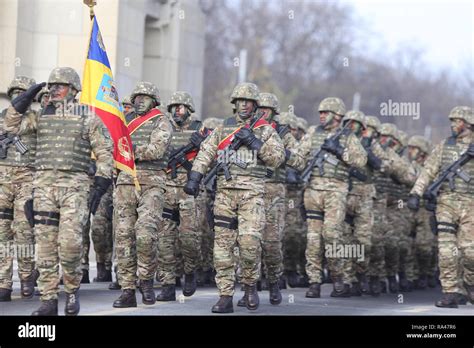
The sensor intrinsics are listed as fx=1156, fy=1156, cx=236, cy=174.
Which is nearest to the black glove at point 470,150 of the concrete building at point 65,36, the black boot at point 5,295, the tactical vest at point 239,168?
the tactical vest at point 239,168

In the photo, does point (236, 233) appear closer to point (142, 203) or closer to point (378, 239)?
point (142, 203)

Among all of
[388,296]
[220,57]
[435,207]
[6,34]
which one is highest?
[220,57]

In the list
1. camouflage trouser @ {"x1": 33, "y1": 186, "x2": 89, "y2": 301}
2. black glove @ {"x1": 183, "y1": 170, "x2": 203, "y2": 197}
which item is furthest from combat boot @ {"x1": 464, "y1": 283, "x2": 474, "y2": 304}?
camouflage trouser @ {"x1": 33, "y1": 186, "x2": 89, "y2": 301}

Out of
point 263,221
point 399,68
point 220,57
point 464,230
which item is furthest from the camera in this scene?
point 399,68

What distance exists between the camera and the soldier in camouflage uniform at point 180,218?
13.5 m

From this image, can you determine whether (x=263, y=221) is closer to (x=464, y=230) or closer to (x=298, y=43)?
(x=464, y=230)

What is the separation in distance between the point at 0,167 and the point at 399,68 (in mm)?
69034

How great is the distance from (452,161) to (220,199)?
3.39 meters

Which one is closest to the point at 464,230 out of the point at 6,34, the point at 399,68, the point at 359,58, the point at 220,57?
the point at 6,34

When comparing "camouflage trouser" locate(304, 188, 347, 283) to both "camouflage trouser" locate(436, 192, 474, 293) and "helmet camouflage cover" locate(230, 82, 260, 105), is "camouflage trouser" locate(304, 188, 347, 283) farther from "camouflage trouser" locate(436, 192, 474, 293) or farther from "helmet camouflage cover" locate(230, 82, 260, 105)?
"helmet camouflage cover" locate(230, 82, 260, 105)

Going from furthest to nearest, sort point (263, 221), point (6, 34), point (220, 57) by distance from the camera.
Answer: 1. point (220, 57)
2. point (6, 34)
3. point (263, 221)

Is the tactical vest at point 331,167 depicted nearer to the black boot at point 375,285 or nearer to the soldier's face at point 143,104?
the black boot at point 375,285

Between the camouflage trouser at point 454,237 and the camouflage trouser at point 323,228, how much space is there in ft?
4.55

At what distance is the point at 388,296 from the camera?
16.1 metres
